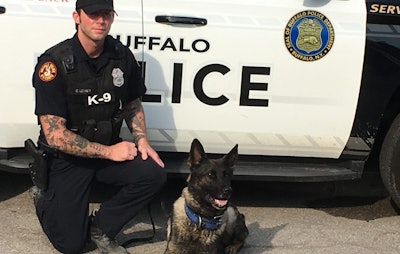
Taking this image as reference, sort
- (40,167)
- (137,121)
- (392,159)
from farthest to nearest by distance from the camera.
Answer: (392,159), (137,121), (40,167)

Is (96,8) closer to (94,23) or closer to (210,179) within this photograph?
(94,23)

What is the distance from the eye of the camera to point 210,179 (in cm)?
296

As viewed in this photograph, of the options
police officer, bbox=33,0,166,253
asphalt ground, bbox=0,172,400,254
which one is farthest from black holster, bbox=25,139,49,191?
asphalt ground, bbox=0,172,400,254

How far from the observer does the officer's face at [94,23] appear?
3.00m

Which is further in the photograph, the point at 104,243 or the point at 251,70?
the point at 251,70

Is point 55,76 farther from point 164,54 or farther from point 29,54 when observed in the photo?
point 164,54

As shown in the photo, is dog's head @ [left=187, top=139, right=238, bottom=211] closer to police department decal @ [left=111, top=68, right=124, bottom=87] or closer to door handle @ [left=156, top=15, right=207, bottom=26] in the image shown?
police department decal @ [left=111, top=68, right=124, bottom=87]

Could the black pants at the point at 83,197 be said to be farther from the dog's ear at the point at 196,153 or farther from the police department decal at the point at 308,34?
the police department decal at the point at 308,34

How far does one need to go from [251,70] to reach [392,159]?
1009mm

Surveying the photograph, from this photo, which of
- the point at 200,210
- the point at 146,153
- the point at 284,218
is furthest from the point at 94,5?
the point at 284,218

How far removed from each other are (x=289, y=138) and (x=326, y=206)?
2.44 feet

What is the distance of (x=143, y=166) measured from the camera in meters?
3.21

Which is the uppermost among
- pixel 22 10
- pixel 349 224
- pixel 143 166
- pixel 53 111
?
pixel 22 10

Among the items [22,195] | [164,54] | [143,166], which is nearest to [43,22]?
[164,54]
